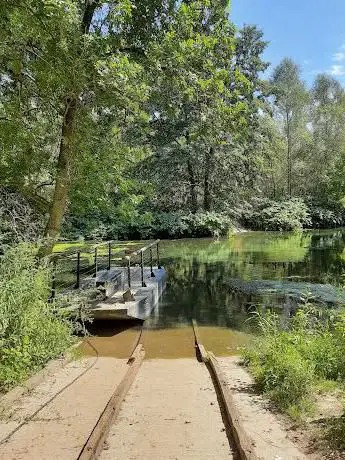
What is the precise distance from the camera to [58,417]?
15.5 feet

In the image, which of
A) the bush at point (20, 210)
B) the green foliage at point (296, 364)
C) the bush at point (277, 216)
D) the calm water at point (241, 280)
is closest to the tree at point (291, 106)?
the bush at point (277, 216)

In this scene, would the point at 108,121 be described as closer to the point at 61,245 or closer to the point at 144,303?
the point at 144,303

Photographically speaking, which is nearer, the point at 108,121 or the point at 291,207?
the point at 108,121

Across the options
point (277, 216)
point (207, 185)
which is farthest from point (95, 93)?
point (277, 216)

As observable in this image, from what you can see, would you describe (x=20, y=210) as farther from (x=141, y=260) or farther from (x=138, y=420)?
(x=138, y=420)

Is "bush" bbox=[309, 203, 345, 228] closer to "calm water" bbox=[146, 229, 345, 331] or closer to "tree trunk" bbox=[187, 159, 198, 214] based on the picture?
"tree trunk" bbox=[187, 159, 198, 214]

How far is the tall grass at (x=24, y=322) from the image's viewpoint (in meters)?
5.27

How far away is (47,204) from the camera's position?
1073 centimetres

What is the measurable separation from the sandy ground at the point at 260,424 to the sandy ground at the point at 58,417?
144cm

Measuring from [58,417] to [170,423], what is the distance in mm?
1104

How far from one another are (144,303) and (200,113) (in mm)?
4728

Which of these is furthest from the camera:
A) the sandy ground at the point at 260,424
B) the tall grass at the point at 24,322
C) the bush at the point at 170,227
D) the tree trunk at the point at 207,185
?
the tree trunk at the point at 207,185

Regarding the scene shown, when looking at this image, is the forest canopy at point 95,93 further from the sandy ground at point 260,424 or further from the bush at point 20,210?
the sandy ground at point 260,424

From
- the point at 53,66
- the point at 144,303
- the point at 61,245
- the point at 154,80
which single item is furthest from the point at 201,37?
the point at 61,245
